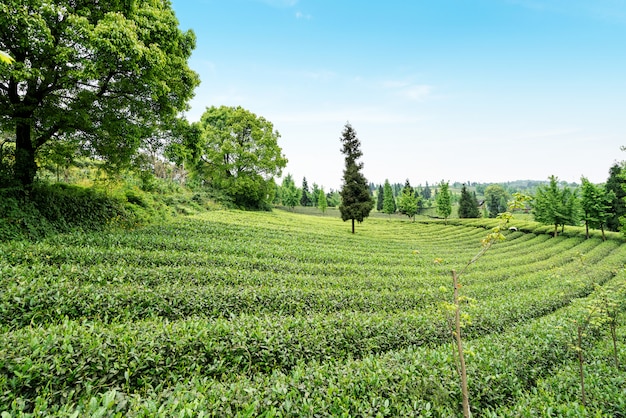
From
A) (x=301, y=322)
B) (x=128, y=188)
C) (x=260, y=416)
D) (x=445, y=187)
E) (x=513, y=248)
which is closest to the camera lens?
(x=260, y=416)

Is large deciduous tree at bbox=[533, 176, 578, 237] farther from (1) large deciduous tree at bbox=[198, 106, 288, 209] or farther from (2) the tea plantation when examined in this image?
(1) large deciduous tree at bbox=[198, 106, 288, 209]

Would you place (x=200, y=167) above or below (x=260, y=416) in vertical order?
above

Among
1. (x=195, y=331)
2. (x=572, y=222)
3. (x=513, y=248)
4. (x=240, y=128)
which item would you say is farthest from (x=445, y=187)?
(x=195, y=331)

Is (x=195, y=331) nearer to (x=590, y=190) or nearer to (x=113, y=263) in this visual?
(x=113, y=263)

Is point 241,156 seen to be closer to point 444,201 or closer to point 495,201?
point 444,201

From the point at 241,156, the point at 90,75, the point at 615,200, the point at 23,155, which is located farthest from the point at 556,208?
the point at 23,155

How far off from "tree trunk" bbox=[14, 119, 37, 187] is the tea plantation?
2.79m

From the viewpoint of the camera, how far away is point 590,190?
36.4m

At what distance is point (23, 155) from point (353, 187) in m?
27.8

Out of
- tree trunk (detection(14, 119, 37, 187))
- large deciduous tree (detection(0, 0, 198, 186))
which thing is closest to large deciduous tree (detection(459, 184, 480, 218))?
large deciduous tree (detection(0, 0, 198, 186))

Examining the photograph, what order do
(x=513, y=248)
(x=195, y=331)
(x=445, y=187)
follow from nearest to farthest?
(x=195, y=331)
(x=513, y=248)
(x=445, y=187)

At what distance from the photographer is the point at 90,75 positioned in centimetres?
850

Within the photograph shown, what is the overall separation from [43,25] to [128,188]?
11054 millimetres

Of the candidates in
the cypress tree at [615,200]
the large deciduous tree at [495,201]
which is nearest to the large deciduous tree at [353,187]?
the cypress tree at [615,200]
